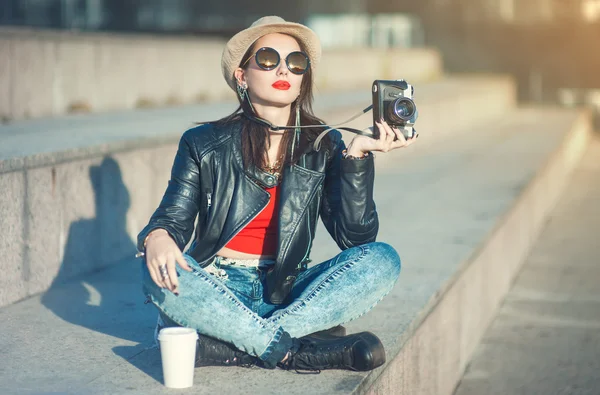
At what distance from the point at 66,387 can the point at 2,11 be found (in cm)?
896

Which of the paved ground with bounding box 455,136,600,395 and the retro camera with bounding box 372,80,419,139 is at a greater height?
the retro camera with bounding box 372,80,419,139

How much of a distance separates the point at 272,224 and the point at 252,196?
0.16 metres

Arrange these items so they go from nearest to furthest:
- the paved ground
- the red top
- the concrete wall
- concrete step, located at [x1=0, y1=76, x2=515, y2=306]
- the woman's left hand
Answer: the woman's left hand
the red top
concrete step, located at [x1=0, y1=76, x2=515, y2=306]
the paved ground
the concrete wall

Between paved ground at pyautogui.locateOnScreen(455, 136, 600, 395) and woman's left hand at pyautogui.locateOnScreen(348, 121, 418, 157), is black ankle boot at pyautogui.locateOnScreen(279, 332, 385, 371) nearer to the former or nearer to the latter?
woman's left hand at pyautogui.locateOnScreen(348, 121, 418, 157)

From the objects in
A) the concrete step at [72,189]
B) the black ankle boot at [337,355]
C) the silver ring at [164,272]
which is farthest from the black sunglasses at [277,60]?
the concrete step at [72,189]

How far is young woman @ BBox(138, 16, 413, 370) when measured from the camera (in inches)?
122

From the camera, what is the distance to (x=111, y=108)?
9109 mm

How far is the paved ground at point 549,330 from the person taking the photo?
15.2 ft

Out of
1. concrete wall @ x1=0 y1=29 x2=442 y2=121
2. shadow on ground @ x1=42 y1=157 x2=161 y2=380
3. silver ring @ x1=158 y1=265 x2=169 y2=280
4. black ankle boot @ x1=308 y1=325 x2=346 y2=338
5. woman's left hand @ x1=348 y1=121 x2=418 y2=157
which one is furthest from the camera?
concrete wall @ x1=0 y1=29 x2=442 y2=121

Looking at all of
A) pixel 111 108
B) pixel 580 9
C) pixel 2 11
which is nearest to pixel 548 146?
pixel 111 108

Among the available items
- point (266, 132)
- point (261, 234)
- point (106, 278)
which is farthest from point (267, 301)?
point (106, 278)

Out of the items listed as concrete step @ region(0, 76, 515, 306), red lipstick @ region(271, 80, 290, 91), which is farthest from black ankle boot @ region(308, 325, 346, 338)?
concrete step @ region(0, 76, 515, 306)

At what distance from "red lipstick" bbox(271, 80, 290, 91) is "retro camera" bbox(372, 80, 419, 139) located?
0.30m

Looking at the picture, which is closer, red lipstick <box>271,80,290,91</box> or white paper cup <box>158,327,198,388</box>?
white paper cup <box>158,327,198,388</box>
